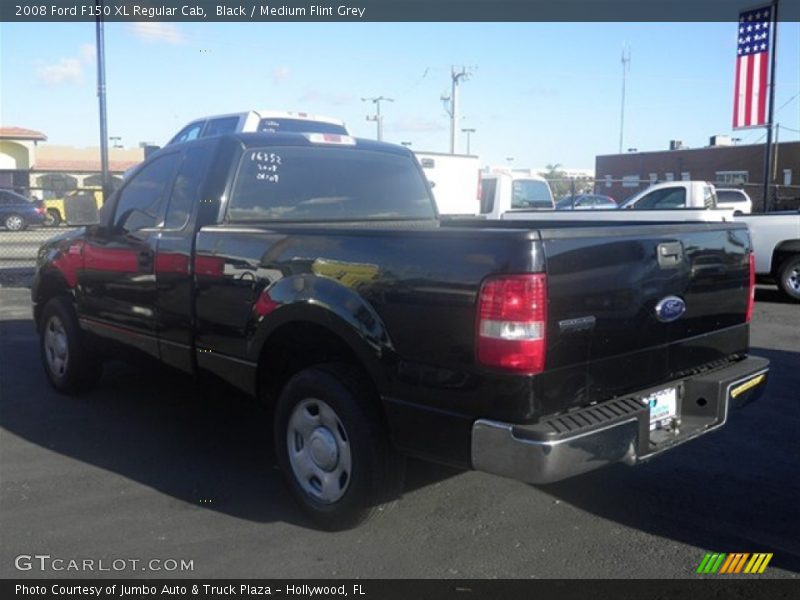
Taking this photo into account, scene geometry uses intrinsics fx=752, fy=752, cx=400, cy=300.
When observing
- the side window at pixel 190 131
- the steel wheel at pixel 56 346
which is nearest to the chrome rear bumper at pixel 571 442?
the steel wheel at pixel 56 346

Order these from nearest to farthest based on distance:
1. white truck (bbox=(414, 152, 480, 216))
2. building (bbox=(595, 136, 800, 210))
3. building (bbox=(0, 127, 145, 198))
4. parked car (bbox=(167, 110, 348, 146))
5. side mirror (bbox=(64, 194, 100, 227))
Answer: side mirror (bbox=(64, 194, 100, 227))
parked car (bbox=(167, 110, 348, 146))
white truck (bbox=(414, 152, 480, 216))
building (bbox=(0, 127, 145, 198))
building (bbox=(595, 136, 800, 210))

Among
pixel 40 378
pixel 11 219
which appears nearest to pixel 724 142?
pixel 11 219

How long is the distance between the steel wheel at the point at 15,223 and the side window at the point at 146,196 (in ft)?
75.6

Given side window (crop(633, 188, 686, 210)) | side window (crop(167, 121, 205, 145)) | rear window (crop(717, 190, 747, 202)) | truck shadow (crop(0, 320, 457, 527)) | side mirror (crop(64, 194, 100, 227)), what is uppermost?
side window (crop(167, 121, 205, 145))

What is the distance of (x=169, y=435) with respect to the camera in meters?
5.26

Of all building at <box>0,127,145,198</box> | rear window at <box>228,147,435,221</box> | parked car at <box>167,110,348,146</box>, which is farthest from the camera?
building at <box>0,127,145,198</box>

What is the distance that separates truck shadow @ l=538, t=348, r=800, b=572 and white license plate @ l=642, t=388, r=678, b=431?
58cm

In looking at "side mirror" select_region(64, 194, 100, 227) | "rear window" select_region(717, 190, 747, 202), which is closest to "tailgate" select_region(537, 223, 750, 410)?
"side mirror" select_region(64, 194, 100, 227)

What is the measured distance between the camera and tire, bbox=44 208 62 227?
27969 mm

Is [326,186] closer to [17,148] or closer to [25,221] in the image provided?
[25,221]

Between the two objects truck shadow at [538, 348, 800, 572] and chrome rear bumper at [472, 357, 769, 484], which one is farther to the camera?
truck shadow at [538, 348, 800, 572]

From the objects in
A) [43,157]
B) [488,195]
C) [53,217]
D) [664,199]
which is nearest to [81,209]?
[488,195]

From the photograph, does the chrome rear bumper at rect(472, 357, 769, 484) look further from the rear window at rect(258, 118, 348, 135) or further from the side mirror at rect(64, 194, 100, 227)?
the rear window at rect(258, 118, 348, 135)

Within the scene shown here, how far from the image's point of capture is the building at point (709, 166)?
40562mm
